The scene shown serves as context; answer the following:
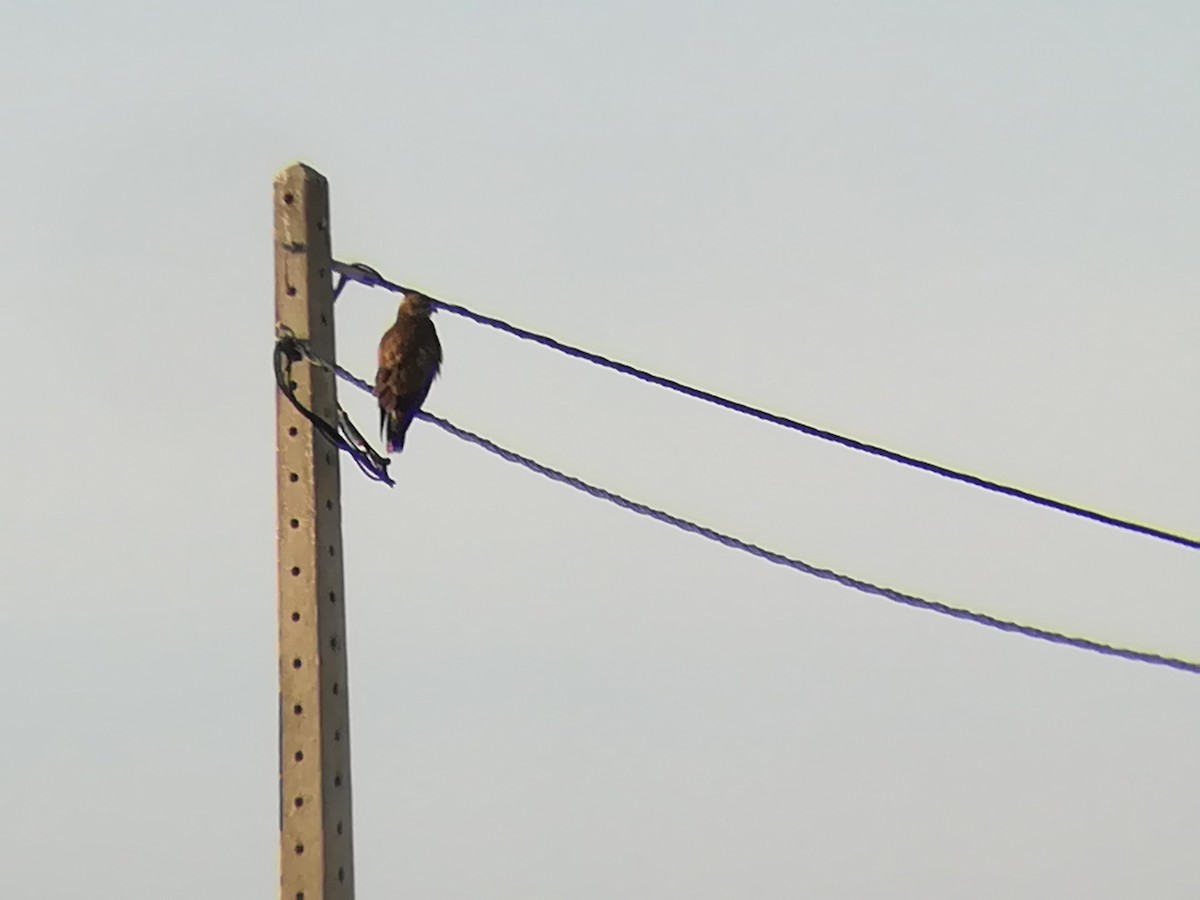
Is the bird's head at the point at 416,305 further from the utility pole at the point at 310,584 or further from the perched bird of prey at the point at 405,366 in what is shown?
the utility pole at the point at 310,584

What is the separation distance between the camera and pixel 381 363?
7383mm

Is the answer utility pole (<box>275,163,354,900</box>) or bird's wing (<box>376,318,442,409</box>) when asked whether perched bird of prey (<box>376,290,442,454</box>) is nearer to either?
bird's wing (<box>376,318,442,409</box>)

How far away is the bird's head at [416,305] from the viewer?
7.40 metres

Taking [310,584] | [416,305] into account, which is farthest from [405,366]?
[310,584]

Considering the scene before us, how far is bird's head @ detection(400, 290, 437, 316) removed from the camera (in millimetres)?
7398

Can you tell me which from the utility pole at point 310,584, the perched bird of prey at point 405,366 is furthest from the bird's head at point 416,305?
the utility pole at point 310,584

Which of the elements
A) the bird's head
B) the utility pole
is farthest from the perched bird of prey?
the utility pole

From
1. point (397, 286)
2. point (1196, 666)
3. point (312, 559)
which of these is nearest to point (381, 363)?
point (397, 286)

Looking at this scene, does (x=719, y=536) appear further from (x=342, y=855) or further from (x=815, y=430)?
(x=342, y=855)

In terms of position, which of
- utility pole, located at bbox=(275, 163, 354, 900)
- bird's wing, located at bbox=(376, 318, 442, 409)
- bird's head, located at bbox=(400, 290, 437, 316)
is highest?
bird's head, located at bbox=(400, 290, 437, 316)

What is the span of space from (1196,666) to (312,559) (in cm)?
338

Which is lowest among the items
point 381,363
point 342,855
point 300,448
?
point 342,855

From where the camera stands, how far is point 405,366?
736 cm

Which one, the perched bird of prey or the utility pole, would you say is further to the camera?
the perched bird of prey
